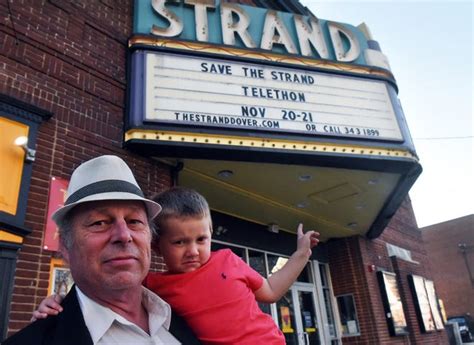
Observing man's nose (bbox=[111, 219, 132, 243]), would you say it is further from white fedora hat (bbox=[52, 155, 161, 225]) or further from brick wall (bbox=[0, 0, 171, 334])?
brick wall (bbox=[0, 0, 171, 334])

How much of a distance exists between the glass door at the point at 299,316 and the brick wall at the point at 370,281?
91cm

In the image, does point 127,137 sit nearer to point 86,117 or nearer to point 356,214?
point 86,117

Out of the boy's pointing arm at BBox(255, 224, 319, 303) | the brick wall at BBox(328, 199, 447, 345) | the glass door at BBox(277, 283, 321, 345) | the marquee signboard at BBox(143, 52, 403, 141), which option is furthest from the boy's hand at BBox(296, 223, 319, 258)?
the brick wall at BBox(328, 199, 447, 345)

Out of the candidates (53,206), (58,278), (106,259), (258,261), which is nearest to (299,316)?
(258,261)

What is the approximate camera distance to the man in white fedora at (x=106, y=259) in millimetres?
1522

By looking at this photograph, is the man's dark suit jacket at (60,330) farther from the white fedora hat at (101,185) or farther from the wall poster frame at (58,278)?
the wall poster frame at (58,278)

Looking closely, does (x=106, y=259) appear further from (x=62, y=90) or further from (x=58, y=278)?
(x=62, y=90)

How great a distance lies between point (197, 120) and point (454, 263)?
34231 millimetres

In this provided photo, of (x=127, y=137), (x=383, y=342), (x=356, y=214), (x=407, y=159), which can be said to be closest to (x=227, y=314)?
(x=127, y=137)

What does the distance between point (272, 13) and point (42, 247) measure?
5.28m

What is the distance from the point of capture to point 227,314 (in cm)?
193

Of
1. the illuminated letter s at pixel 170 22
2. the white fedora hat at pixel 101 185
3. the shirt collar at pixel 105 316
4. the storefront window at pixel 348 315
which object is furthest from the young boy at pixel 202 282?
the storefront window at pixel 348 315

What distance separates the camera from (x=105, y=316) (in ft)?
5.01

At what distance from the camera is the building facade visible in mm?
3955
